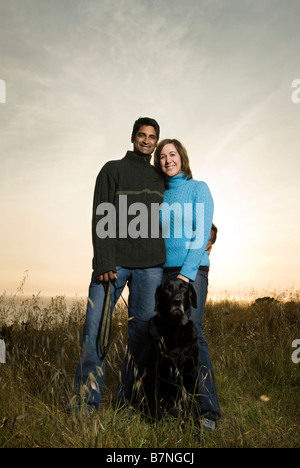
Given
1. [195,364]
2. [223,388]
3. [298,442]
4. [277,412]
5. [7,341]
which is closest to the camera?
[298,442]

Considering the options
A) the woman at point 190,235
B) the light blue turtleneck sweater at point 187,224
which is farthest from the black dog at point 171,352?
the light blue turtleneck sweater at point 187,224

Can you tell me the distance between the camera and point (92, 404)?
3.06 meters

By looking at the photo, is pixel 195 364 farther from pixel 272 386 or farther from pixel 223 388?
pixel 272 386

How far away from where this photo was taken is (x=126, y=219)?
3434 mm

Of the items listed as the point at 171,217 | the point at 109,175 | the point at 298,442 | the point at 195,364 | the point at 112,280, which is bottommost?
the point at 298,442

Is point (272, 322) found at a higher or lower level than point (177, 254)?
lower

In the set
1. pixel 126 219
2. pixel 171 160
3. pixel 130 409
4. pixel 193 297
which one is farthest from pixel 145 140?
pixel 130 409

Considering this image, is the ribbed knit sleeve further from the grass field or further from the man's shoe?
the man's shoe

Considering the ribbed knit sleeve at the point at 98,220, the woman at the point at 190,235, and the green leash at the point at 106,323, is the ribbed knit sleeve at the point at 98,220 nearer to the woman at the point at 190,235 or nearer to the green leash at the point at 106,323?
the green leash at the point at 106,323

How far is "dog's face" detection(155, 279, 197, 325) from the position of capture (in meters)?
3.00

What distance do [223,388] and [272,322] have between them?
9.60 feet

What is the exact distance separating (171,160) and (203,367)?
1757 millimetres

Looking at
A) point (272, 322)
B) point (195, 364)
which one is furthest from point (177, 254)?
point (272, 322)
